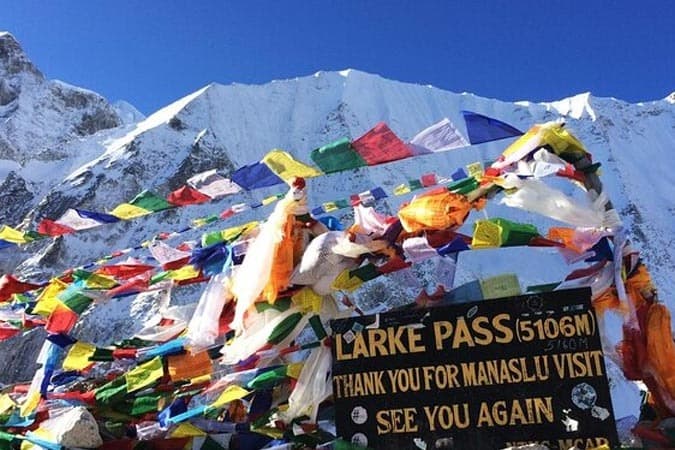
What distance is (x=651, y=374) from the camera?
474cm

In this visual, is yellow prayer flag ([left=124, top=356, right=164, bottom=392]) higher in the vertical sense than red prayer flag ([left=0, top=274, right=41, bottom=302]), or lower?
lower

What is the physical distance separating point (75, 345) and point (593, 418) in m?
3.52

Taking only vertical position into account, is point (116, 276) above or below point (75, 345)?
above

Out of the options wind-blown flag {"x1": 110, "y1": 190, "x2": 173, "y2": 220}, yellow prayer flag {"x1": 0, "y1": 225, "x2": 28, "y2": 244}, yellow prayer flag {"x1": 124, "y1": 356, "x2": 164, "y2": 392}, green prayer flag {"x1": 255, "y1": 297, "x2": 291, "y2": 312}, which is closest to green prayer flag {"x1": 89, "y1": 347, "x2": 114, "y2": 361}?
yellow prayer flag {"x1": 124, "y1": 356, "x2": 164, "y2": 392}

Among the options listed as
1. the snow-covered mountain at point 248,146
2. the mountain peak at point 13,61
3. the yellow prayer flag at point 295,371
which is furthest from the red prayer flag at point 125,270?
the mountain peak at point 13,61

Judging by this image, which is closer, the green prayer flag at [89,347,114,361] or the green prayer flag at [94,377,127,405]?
the green prayer flag at [94,377,127,405]

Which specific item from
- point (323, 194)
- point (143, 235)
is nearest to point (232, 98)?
point (323, 194)

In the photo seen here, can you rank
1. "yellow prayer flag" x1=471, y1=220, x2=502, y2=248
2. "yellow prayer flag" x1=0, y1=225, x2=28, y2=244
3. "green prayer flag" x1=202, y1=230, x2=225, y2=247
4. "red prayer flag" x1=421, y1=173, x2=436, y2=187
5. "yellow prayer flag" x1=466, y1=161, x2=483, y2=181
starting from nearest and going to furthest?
"yellow prayer flag" x1=471, y1=220, x2=502, y2=248
"yellow prayer flag" x1=466, y1=161, x2=483, y2=181
"red prayer flag" x1=421, y1=173, x2=436, y2=187
"green prayer flag" x1=202, y1=230, x2=225, y2=247
"yellow prayer flag" x1=0, y1=225, x2=28, y2=244

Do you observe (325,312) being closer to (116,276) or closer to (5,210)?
(116,276)

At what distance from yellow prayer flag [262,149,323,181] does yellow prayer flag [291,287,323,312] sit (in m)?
0.81

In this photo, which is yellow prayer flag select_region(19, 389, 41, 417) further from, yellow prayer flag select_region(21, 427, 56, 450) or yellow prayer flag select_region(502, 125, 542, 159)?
yellow prayer flag select_region(502, 125, 542, 159)

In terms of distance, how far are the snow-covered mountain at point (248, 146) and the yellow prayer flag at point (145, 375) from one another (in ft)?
128

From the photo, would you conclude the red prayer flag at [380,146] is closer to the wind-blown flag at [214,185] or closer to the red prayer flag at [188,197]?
the wind-blown flag at [214,185]

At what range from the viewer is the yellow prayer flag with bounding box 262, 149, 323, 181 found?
5.42 m
